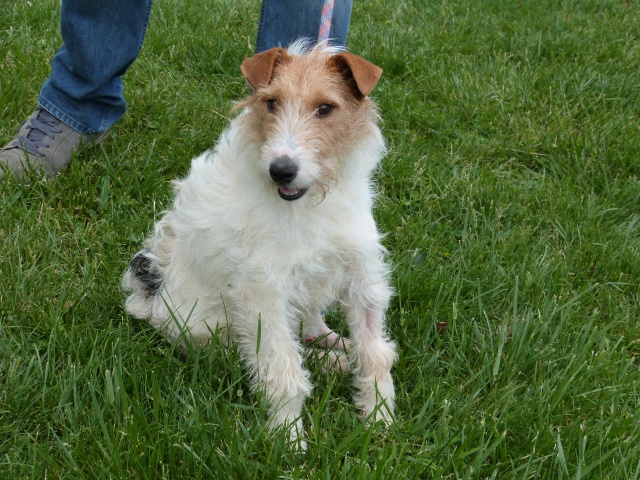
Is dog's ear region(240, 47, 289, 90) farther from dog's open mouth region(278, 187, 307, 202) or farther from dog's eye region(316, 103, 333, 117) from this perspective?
dog's open mouth region(278, 187, 307, 202)

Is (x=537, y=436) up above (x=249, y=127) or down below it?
below

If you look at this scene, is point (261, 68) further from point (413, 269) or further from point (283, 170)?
point (413, 269)

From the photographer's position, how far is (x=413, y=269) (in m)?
3.70

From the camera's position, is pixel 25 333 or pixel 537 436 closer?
pixel 537 436

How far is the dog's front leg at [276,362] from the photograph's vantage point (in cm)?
276

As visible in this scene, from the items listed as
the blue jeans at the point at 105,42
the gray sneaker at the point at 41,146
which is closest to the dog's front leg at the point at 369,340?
the blue jeans at the point at 105,42

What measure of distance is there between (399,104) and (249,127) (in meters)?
2.51

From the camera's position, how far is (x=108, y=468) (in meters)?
2.38

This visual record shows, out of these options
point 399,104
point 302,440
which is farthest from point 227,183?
point 399,104

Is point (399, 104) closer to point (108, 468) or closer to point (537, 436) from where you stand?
point (537, 436)

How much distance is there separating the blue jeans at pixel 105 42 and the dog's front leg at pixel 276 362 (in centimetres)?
164

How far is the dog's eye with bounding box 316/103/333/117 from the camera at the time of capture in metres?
2.67

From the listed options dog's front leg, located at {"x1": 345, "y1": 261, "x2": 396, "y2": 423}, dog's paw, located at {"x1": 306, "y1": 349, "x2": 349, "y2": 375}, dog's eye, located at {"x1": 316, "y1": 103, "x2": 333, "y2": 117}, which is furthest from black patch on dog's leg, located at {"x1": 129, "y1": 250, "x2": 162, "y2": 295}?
dog's eye, located at {"x1": 316, "y1": 103, "x2": 333, "y2": 117}

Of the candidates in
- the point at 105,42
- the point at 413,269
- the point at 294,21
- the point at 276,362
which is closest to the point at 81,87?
the point at 105,42
